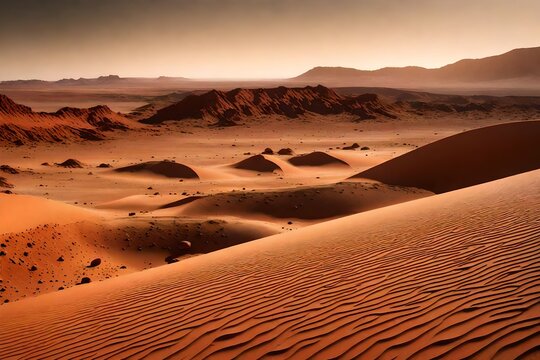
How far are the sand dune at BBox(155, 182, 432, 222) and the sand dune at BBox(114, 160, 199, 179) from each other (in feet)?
30.0

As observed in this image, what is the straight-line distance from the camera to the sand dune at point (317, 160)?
31203 millimetres

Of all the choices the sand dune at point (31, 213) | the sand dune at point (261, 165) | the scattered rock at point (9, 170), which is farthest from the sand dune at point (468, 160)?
the scattered rock at point (9, 170)

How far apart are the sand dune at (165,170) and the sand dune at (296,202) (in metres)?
9.15

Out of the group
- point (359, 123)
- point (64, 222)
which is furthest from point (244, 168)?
point (359, 123)

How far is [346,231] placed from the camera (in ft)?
28.1

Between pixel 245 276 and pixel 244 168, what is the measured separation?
23868mm

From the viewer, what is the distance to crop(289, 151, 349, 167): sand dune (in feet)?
102

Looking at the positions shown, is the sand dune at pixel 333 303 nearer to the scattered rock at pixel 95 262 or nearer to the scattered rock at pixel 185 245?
the scattered rock at pixel 95 262

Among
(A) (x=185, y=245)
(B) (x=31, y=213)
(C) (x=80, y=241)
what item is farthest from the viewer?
(B) (x=31, y=213)

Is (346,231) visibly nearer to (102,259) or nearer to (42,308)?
(42,308)

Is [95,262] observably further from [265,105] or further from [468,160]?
[265,105]

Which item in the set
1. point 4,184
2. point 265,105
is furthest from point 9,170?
point 265,105

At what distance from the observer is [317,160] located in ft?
104

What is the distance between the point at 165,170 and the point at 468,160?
16.2 m
